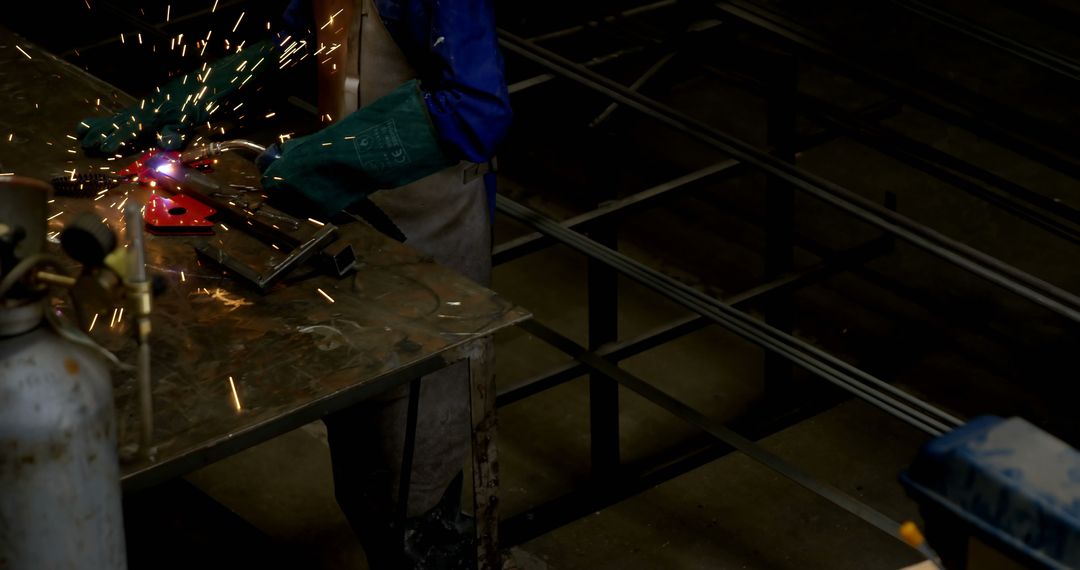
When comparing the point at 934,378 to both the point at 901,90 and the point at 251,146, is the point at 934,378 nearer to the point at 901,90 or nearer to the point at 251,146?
the point at 901,90

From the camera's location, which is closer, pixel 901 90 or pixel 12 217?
pixel 12 217

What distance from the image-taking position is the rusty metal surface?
7.74ft

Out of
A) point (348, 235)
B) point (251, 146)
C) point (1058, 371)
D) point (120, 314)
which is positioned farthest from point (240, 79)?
point (1058, 371)

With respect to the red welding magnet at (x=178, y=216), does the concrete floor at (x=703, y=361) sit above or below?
below

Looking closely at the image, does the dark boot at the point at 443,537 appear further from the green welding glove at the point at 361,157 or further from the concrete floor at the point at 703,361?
the green welding glove at the point at 361,157

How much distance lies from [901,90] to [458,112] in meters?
1.27

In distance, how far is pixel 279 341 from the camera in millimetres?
2564

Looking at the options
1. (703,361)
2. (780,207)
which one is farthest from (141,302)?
(703,361)

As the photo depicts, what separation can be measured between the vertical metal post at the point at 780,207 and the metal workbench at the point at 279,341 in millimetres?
1545

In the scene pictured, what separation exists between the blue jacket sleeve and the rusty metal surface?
0.25 meters

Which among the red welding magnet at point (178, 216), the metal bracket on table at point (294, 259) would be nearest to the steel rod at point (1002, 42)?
the metal bracket on table at point (294, 259)

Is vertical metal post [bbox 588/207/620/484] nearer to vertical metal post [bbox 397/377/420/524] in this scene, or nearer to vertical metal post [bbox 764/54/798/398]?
vertical metal post [bbox 764/54/798/398]

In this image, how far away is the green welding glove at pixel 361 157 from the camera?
2.81 m

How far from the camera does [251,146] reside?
309 cm
